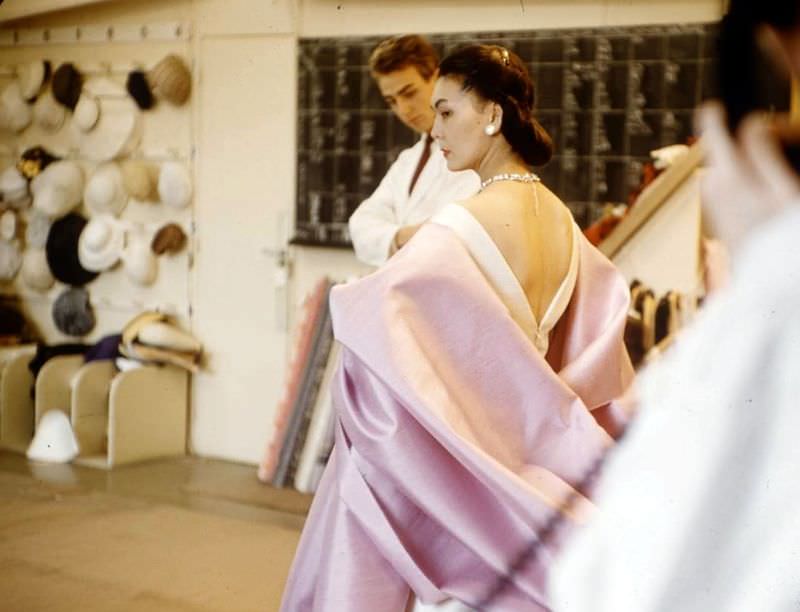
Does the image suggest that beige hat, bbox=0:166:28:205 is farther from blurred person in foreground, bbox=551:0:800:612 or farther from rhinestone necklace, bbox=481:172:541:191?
blurred person in foreground, bbox=551:0:800:612

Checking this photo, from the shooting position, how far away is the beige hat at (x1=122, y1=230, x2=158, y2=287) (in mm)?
5418

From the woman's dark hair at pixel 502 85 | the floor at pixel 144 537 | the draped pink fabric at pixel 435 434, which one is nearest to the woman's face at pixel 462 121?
the woman's dark hair at pixel 502 85

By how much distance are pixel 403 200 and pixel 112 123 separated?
246 centimetres

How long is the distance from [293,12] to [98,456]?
2.17 m

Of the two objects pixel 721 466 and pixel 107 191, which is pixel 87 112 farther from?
pixel 721 466

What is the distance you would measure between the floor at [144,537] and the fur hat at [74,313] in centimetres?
73

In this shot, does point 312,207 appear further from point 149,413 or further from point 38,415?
point 38,415

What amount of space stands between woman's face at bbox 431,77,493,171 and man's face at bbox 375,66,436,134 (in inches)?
39.4

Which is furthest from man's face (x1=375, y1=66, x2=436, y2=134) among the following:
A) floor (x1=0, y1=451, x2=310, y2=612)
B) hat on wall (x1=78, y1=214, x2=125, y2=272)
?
hat on wall (x1=78, y1=214, x2=125, y2=272)

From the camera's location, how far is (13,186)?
5.77 meters

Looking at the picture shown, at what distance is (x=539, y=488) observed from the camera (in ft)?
6.31

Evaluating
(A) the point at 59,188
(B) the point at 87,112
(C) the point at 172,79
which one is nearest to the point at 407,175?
(C) the point at 172,79

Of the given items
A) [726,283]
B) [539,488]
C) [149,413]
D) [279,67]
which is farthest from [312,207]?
[726,283]

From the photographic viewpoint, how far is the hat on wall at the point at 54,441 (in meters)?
5.20
